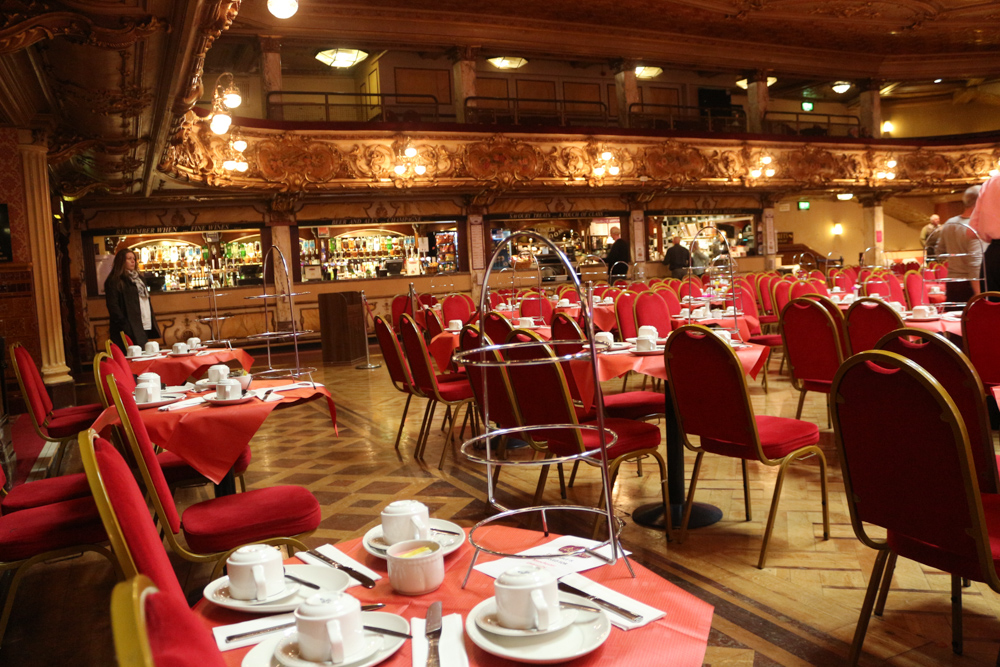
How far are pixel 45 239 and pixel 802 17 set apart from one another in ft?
49.3

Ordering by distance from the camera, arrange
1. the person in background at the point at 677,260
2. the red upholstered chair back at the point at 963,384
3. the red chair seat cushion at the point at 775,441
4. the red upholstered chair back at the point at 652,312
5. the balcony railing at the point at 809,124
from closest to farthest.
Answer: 1. the red upholstered chair back at the point at 963,384
2. the red chair seat cushion at the point at 775,441
3. the red upholstered chair back at the point at 652,312
4. the person in background at the point at 677,260
5. the balcony railing at the point at 809,124

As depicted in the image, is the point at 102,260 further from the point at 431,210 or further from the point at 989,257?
the point at 989,257

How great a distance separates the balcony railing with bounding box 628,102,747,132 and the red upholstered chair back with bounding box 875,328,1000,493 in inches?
653

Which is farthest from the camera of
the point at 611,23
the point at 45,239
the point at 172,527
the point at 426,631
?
the point at 611,23

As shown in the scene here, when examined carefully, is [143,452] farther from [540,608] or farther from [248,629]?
[540,608]

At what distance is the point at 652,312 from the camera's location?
6.57m

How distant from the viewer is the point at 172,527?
2.33m

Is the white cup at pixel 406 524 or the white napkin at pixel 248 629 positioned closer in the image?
the white napkin at pixel 248 629

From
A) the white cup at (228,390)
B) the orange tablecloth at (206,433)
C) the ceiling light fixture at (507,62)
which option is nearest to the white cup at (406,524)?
the orange tablecloth at (206,433)

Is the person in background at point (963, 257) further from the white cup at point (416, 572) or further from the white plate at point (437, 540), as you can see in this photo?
the white cup at point (416, 572)

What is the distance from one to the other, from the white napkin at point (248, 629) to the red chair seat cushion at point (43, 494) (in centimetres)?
213

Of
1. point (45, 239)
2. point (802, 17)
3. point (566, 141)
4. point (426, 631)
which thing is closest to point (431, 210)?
point (566, 141)

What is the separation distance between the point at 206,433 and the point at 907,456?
240 cm

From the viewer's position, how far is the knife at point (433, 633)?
1.06 meters
